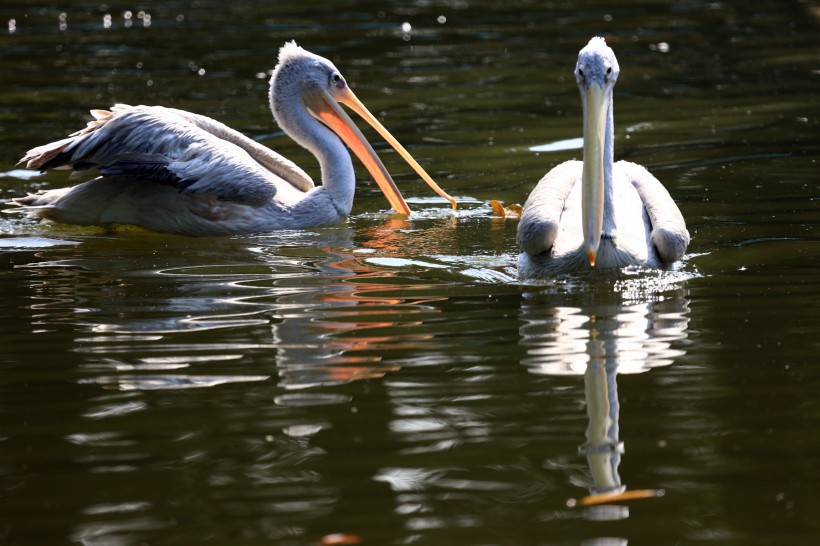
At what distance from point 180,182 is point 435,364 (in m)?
2.67

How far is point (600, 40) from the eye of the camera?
5.30 meters

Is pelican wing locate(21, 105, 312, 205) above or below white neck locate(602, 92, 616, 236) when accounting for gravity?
above

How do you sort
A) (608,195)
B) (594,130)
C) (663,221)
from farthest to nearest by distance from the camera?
1. (663,221)
2. (608,195)
3. (594,130)

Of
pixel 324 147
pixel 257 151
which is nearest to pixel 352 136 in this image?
pixel 324 147

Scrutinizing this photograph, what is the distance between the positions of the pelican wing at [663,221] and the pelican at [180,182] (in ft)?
4.30

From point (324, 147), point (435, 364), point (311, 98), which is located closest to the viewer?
point (435, 364)

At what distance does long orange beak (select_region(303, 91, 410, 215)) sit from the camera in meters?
7.13

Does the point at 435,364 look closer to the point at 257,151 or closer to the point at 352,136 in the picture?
the point at 257,151

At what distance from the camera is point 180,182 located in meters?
6.52

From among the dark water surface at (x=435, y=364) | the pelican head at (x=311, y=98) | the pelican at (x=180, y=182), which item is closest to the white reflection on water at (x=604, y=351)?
the dark water surface at (x=435, y=364)

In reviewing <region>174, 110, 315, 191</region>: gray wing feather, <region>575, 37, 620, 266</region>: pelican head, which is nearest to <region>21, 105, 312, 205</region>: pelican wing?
<region>174, 110, 315, 191</region>: gray wing feather

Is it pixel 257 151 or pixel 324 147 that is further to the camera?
pixel 324 147

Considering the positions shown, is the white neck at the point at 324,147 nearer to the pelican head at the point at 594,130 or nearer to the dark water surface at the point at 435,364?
the dark water surface at the point at 435,364

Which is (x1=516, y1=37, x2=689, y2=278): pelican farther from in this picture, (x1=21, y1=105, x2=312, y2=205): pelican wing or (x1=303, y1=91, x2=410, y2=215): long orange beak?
(x1=21, y1=105, x2=312, y2=205): pelican wing
